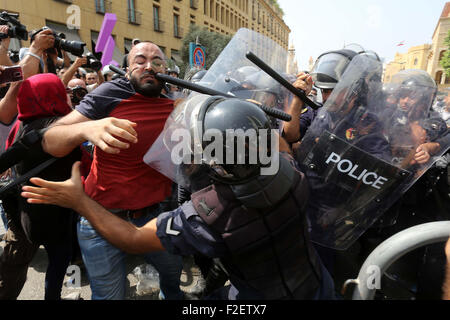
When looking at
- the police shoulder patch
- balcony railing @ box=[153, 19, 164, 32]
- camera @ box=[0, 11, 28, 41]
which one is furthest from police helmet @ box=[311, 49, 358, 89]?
balcony railing @ box=[153, 19, 164, 32]

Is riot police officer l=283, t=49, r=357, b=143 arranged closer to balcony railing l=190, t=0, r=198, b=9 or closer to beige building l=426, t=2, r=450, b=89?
balcony railing l=190, t=0, r=198, b=9

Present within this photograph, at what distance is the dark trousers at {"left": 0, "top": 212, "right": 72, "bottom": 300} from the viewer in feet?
6.34

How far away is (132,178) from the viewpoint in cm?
Result: 163

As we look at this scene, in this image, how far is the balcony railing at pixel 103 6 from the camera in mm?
16377

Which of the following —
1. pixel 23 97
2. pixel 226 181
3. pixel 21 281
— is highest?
pixel 23 97

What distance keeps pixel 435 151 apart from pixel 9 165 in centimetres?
246

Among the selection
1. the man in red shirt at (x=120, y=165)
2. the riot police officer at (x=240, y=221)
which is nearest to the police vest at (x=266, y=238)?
the riot police officer at (x=240, y=221)

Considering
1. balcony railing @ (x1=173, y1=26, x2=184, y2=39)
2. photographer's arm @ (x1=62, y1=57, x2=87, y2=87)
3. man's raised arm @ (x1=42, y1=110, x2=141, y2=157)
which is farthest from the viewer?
balcony railing @ (x1=173, y1=26, x2=184, y2=39)

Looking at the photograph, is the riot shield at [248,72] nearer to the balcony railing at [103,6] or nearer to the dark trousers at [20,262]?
the dark trousers at [20,262]

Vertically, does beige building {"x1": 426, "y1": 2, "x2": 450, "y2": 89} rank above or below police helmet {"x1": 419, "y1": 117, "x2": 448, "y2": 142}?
above

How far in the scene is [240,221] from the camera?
101 centimetres

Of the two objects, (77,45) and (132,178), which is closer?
(132,178)

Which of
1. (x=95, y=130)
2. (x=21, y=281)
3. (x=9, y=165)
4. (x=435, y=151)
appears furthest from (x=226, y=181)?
(x=21, y=281)

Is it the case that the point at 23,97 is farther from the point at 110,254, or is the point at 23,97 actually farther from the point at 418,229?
the point at 418,229
